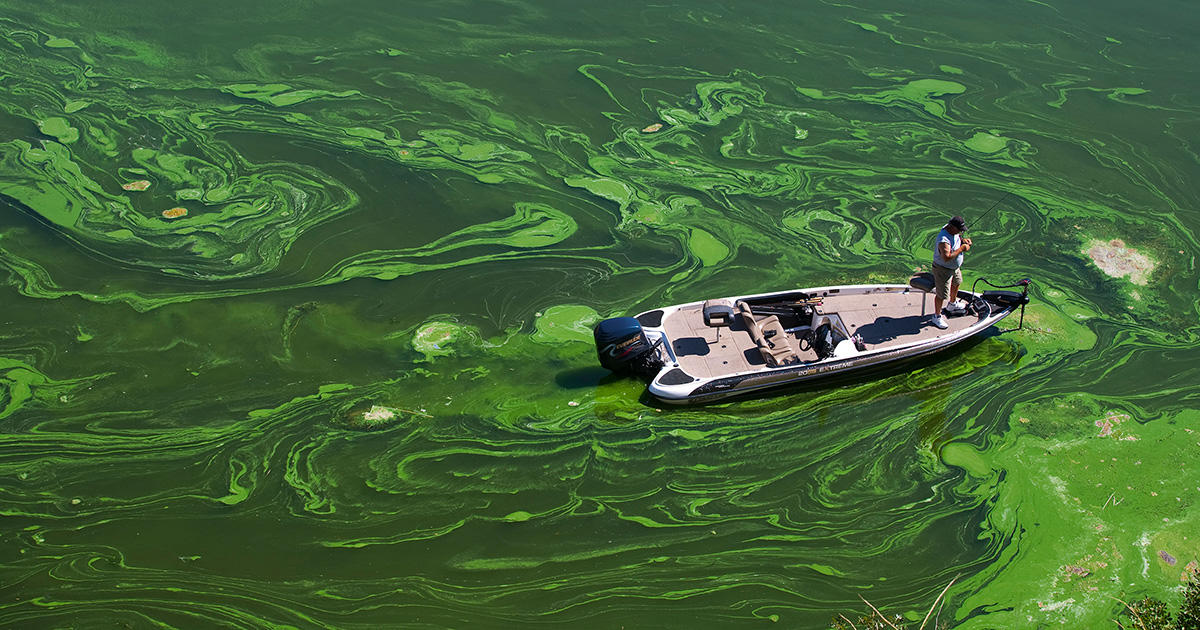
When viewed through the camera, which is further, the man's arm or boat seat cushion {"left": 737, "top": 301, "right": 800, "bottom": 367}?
the man's arm

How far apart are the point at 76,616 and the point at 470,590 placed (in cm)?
257

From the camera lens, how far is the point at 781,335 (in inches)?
322

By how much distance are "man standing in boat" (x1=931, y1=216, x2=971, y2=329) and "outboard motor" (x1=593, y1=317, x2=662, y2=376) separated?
2570 millimetres

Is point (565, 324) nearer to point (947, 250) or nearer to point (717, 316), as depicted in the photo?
point (717, 316)

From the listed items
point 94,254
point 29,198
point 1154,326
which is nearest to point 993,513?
point 1154,326

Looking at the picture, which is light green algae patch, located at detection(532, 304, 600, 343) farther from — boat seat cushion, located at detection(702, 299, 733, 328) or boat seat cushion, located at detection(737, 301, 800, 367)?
boat seat cushion, located at detection(737, 301, 800, 367)

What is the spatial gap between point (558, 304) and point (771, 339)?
6.81ft

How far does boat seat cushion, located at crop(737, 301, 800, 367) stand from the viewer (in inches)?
312

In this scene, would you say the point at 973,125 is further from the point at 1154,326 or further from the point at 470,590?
the point at 470,590

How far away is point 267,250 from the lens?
9.59m

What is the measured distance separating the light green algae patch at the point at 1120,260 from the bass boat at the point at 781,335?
179 cm

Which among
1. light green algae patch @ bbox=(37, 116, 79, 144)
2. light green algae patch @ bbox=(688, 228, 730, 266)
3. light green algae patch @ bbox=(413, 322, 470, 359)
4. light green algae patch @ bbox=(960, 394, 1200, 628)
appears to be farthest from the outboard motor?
light green algae patch @ bbox=(37, 116, 79, 144)

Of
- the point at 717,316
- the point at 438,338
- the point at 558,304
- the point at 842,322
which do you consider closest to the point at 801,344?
the point at 842,322

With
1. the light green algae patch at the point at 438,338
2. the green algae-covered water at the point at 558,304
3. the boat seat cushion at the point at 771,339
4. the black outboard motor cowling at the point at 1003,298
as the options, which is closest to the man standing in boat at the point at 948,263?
the black outboard motor cowling at the point at 1003,298
